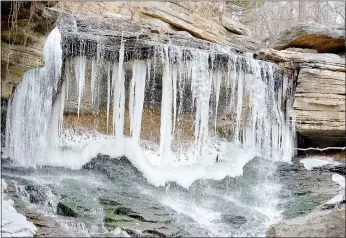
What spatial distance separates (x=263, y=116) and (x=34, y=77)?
17.7 ft

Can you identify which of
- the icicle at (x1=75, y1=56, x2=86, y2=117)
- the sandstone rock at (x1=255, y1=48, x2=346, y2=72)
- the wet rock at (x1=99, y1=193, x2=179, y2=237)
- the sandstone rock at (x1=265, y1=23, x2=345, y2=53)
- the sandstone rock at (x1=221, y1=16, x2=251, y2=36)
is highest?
the sandstone rock at (x1=221, y1=16, x2=251, y2=36)

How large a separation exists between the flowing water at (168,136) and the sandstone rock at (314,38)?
1.33 m

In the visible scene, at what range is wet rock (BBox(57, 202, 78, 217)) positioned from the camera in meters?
6.43

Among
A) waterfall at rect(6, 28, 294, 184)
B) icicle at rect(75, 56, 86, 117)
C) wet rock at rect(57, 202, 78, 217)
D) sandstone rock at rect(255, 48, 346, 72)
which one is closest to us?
wet rock at rect(57, 202, 78, 217)

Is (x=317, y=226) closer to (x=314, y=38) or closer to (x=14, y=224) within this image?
(x=14, y=224)

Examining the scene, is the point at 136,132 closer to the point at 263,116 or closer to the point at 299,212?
the point at 263,116

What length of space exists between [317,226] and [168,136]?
16.7 feet

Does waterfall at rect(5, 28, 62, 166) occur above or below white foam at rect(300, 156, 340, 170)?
above

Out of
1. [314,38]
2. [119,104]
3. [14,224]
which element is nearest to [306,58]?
[314,38]

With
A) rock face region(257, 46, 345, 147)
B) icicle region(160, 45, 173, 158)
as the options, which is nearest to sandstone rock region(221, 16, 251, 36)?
rock face region(257, 46, 345, 147)

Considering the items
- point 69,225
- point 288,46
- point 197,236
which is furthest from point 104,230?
point 288,46

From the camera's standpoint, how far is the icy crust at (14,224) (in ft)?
17.6

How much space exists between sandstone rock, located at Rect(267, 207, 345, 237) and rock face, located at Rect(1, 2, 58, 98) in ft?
14.0

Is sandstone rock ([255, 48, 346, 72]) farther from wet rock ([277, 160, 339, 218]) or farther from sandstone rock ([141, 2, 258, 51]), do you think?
wet rock ([277, 160, 339, 218])
